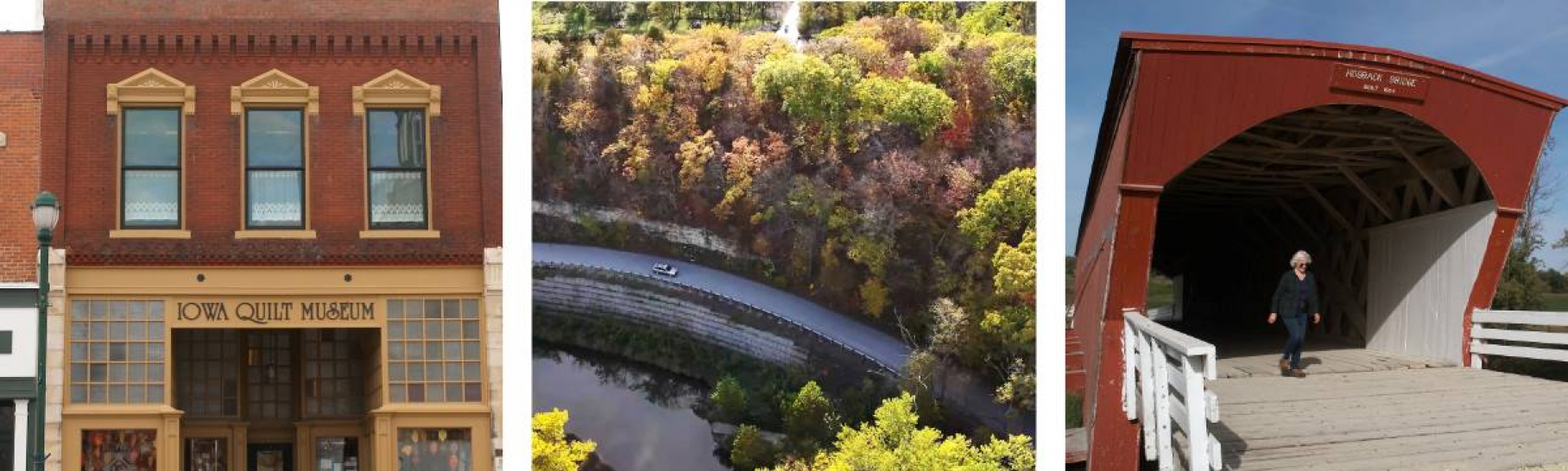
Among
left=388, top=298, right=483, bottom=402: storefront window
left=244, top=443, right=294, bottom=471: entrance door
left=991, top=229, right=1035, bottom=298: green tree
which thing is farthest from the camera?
left=244, top=443, right=294, bottom=471: entrance door

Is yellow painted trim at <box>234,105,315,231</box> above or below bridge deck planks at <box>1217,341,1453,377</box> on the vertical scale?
above

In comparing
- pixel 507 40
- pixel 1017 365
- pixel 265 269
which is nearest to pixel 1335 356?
pixel 1017 365

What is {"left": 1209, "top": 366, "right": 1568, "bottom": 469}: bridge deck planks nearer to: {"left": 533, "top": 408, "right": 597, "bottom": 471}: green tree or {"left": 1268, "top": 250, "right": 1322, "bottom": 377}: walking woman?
{"left": 1268, "top": 250, "right": 1322, "bottom": 377}: walking woman

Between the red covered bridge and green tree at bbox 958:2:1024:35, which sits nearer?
the red covered bridge

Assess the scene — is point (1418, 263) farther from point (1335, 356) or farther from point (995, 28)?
point (995, 28)

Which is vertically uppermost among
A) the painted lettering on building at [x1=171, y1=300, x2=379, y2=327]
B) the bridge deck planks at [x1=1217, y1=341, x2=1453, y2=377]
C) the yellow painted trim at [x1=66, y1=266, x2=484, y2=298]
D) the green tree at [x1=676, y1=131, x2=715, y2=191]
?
the green tree at [x1=676, y1=131, x2=715, y2=191]

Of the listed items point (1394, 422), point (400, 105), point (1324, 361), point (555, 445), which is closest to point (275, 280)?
point (400, 105)

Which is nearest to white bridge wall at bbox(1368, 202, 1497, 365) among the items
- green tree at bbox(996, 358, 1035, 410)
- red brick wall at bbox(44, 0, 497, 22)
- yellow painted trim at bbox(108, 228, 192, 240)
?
green tree at bbox(996, 358, 1035, 410)
